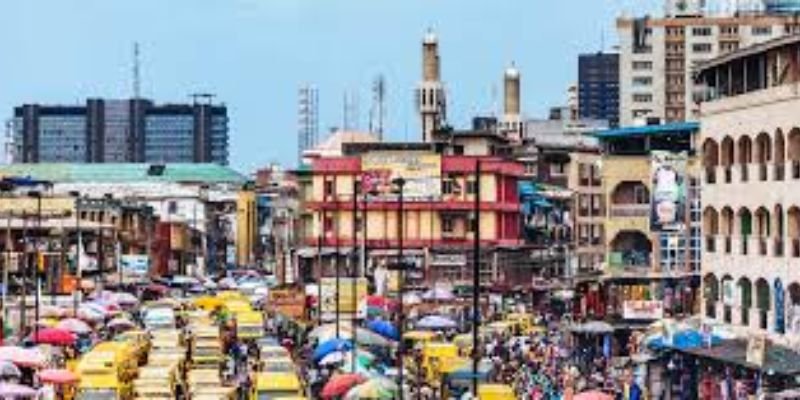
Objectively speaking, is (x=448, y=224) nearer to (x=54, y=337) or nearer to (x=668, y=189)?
(x=668, y=189)

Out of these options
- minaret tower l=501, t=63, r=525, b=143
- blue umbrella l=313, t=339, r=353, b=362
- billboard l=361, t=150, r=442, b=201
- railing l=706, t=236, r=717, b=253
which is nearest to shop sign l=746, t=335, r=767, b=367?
railing l=706, t=236, r=717, b=253

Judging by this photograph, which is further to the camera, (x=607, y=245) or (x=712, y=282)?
(x=607, y=245)

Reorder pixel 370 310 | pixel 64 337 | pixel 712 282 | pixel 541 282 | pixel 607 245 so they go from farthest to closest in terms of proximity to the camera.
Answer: pixel 541 282 → pixel 607 245 → pixel 370 310 → pixel 64 337 → pixel 712 282

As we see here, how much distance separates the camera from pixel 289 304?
97688 millimetres

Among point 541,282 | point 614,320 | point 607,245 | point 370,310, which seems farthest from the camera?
point 541,282

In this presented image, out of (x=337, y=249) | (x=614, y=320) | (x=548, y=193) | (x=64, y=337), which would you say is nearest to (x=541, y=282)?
(x=337, y=249)

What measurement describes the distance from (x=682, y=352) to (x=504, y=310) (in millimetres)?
47097

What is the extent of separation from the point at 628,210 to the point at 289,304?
17483 mm

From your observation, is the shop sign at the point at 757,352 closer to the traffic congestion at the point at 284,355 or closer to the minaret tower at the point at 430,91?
the traffic congestion at the point at 284,355

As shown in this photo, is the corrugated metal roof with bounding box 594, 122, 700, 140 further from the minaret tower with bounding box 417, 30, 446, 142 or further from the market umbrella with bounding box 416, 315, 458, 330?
the minaret tower with bounding box 417, 30, 446, 142

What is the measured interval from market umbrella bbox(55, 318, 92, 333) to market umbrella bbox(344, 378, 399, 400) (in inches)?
933

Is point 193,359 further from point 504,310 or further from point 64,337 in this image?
point 504,310

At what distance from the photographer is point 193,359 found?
6612cm

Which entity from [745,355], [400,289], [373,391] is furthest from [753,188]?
[400,289]
